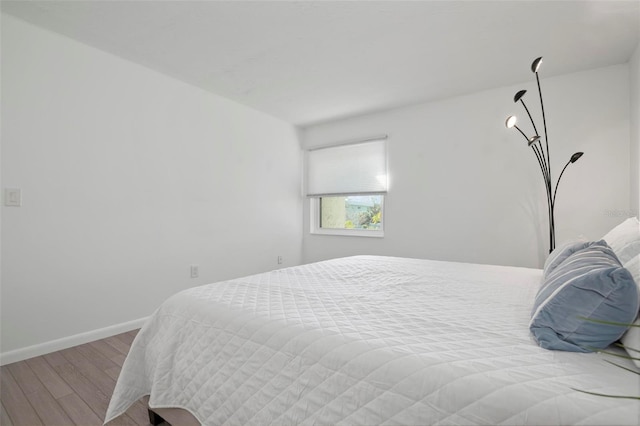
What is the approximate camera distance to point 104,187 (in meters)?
2.56

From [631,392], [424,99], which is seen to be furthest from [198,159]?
[631,392]

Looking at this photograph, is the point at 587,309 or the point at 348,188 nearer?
the point at 587,309

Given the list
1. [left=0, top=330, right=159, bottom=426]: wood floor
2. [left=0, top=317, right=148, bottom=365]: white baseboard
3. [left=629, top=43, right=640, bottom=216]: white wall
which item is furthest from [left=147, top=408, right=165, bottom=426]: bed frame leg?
[left=629, top=43, right=640, bottom=216]: white wall

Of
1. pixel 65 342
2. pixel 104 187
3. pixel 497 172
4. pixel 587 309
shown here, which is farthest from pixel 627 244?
pixel 65 342

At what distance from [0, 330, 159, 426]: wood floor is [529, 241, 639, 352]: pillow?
1729mm

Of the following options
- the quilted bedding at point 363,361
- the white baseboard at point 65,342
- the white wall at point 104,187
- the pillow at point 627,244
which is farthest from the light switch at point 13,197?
the pillow at point 627,244

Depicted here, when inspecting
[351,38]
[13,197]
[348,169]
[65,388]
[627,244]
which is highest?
[351,38]

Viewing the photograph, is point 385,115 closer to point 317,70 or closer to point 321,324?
point 317,70

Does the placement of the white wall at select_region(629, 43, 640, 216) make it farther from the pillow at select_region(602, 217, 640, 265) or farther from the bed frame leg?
the bed frame leg

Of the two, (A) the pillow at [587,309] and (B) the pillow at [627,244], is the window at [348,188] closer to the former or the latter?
(B) the pillow at [627,244]

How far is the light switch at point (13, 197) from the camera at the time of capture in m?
2.08

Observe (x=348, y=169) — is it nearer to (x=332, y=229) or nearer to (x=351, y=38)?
(x=332, y=229)

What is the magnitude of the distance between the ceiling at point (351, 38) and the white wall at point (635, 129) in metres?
0.14

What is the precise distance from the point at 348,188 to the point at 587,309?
342cm
